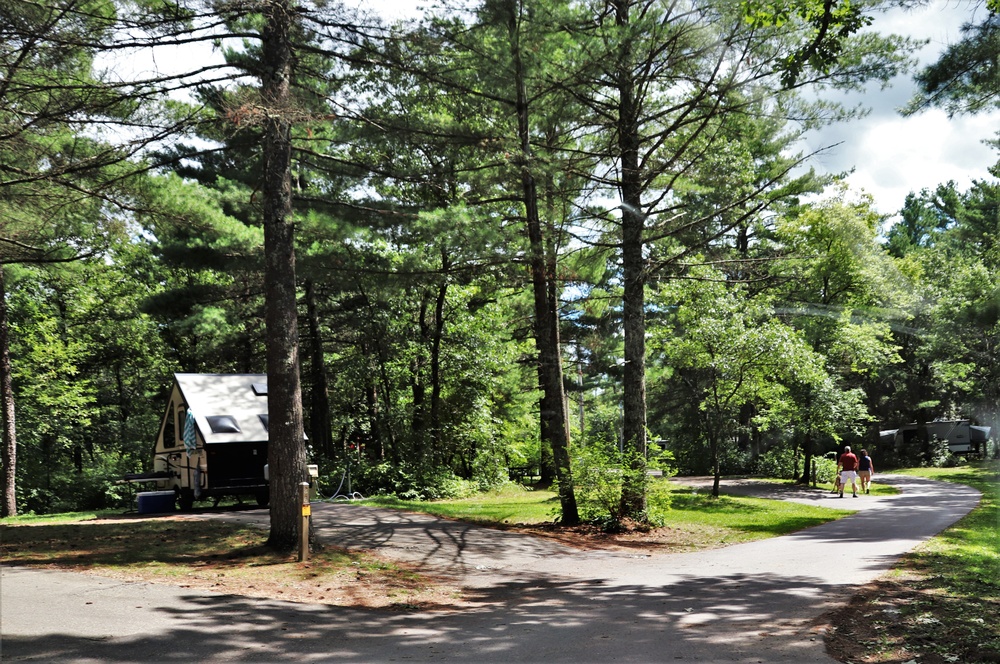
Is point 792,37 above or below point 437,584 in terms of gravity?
above

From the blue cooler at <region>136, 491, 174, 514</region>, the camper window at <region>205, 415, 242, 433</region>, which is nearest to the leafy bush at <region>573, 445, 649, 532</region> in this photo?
the camper window at <region>205, 415, 242, 433</region>

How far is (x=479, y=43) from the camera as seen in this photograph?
12984 millimetres

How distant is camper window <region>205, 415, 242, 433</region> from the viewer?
58.2 feet

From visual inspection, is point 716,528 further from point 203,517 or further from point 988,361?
point 988,361

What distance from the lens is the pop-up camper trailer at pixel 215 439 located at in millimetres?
17578

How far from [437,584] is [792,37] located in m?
9.90

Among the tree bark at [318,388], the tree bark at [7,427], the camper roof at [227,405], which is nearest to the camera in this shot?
the camper roof at [227,405]

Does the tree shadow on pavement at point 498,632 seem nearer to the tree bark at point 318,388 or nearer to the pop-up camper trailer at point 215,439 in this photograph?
the pop-up camper trailer at point 215,439

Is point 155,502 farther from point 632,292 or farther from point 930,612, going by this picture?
point 930,612

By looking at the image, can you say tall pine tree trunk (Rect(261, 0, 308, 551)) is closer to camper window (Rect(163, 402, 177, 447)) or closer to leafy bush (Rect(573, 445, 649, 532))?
leafy bush (Rect(573, 445, 649, 532))

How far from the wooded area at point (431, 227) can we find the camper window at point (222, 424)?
3.82 m

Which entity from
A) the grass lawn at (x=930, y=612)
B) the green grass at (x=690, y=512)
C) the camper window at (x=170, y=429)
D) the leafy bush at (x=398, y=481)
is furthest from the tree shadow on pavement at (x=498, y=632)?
the leafy bush at (x=398, y=481)

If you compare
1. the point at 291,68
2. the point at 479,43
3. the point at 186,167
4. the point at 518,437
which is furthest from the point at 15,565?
the point at 518,437

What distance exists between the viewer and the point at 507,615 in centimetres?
764
